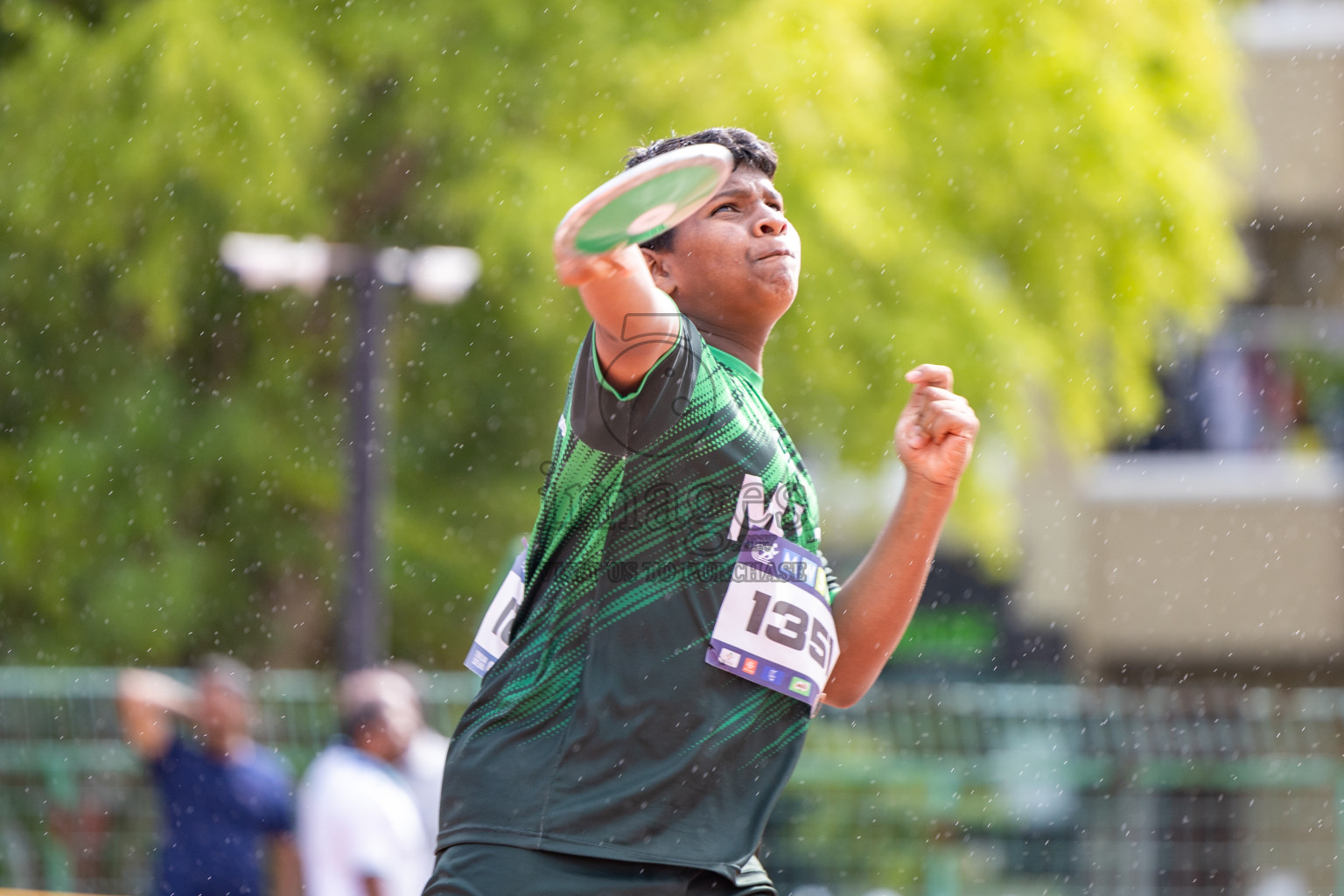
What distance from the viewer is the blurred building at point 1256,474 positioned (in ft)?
48.6

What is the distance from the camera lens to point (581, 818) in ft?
7.58

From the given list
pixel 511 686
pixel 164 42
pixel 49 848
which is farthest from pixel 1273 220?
pixel 511 686

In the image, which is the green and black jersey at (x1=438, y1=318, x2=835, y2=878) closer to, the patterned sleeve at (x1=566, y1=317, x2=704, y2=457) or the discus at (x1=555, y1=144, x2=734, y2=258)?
the patterned sleeve at (x1=566, y1=317, x2=704, y2=457)

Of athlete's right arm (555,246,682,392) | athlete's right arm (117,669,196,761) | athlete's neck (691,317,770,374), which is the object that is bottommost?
athlete's right arm (555,246,682,392)

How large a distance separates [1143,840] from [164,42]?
7060 mm

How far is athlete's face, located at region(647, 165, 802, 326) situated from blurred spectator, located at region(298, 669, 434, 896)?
3925 mm

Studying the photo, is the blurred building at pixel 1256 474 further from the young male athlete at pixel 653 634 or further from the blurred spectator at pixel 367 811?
the young male athlete at pixel 653 634

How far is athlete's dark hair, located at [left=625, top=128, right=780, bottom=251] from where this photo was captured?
2.67m

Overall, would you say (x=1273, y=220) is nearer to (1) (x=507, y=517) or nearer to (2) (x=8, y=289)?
(1) (x=507, y=517)

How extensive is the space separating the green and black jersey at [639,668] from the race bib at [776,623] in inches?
0.9

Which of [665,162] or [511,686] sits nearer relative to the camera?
[665,162]

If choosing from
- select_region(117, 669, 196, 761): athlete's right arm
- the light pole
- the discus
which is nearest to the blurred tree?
the light pole

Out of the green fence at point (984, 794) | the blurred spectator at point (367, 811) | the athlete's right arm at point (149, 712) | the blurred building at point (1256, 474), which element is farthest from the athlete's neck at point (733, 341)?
the blurred building at point (1256, 474)

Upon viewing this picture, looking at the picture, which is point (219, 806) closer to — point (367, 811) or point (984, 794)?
point (367, 811)
